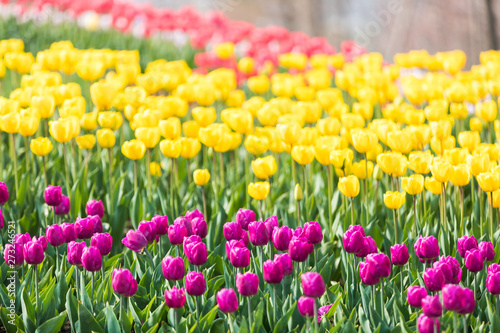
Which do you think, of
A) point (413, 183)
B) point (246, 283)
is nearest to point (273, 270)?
point (246, 283)

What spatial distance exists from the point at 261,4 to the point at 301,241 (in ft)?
36.5

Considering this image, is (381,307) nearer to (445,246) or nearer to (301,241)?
(301,241)

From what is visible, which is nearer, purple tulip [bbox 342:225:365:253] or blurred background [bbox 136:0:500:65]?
purple tulip [bbox 342:225:365:253]

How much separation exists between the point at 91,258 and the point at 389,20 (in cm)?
794

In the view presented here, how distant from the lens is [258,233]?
6.86ft

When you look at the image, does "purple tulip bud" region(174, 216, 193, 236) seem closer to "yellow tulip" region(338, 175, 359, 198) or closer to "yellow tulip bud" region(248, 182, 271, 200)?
"yellow tulip bud" region(248, 182, 271, 200)

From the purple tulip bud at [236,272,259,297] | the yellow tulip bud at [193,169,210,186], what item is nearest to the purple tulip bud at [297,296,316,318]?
the purple tulip bud at [236,272,259,297]

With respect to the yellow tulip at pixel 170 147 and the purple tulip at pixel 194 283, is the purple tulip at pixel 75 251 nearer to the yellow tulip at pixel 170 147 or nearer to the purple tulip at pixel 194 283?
the purple tulip at pixel 194 283

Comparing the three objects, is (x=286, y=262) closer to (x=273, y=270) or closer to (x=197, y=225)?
(x=273, y=270)

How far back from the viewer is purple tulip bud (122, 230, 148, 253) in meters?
2.12

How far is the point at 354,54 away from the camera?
6.70m

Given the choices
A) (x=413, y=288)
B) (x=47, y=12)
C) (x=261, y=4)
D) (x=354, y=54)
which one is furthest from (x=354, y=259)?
(x=261, y=4)

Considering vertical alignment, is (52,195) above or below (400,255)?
above

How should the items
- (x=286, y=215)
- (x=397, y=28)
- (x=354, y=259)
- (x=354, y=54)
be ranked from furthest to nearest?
(x=397, y=28), (x=354, y=54), (x=286, y=215), (x=354, y=259)
